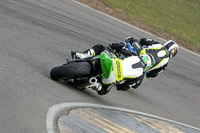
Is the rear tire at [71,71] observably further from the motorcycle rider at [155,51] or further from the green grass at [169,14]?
the green grass at [169,14]

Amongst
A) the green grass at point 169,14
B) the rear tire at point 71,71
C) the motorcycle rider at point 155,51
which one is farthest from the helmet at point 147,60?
the green grass at point 169,14

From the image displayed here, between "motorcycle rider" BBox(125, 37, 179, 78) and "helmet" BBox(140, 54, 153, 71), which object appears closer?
"helmet" BBox(140, 54, 153, 71)

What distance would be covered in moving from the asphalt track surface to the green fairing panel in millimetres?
626

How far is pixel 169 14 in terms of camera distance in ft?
67.5

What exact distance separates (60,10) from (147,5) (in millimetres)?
8749

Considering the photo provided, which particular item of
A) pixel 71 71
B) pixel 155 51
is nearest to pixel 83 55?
pixel 71 71

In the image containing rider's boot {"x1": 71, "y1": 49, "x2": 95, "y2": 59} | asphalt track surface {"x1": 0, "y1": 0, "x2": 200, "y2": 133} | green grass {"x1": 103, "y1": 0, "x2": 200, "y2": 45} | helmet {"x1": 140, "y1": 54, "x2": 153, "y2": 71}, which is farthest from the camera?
green grass {"x1": 103, "y1": 0, "x2": 200, "y2": 45}

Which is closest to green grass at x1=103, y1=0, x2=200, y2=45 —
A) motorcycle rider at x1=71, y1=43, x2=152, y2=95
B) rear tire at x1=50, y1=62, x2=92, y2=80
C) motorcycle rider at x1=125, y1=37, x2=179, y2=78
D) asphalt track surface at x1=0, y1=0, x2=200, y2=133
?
asphalt track surface at x1=0, y1=0, x2=200, y2=133

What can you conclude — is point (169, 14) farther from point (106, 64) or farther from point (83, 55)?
point (106, 64)

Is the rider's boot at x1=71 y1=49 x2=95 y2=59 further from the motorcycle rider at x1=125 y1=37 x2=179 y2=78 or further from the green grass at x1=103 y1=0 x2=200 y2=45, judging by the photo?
the green grass at x1=103 y1=0 x2=200 y2=45

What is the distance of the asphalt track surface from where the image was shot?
17.0 feet

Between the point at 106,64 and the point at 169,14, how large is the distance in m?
15.1

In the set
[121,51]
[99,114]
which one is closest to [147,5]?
[121,51]

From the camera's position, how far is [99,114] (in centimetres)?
611
